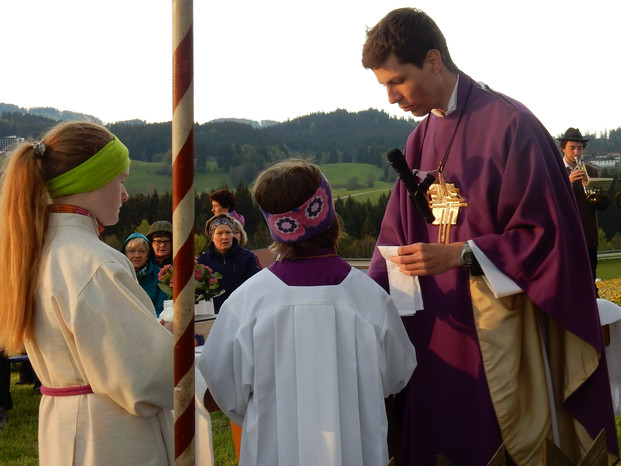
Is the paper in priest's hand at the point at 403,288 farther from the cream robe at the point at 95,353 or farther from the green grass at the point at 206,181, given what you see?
the green grass at the point at 206,181

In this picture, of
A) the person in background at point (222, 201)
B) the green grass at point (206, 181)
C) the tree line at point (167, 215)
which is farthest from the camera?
the green grass at point (206, 181)

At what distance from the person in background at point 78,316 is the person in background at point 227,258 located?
502 centimetres

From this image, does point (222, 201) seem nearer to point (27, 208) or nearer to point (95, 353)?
point (27, 208)

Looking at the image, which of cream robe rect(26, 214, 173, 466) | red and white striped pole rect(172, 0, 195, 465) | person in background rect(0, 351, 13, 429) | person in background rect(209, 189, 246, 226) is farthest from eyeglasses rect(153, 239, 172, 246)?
red and white striped pole rect(172, 0, 195, 465)

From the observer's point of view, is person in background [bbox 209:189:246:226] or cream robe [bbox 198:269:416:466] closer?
cream robe [bbox 198:269:416:466]

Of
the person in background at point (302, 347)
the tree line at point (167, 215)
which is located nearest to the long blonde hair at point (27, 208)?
the person in background at point (302, 347)

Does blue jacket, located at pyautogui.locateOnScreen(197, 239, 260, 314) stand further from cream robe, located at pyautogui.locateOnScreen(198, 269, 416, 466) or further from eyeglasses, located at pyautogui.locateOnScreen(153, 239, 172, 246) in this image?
cream robe, located at pyautogui.locateOnScreen(198, 269, 416, 466)

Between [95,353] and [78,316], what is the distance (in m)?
0.14

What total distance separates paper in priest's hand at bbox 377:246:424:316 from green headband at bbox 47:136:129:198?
3.73 feet

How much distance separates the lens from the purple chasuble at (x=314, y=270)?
9.80ft

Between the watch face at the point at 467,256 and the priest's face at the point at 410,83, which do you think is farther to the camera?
the priest's face at the point at 410,83

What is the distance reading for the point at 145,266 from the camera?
7324 millimetres

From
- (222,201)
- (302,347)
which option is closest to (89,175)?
(302,347)

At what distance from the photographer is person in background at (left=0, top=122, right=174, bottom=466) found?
8.68ft
